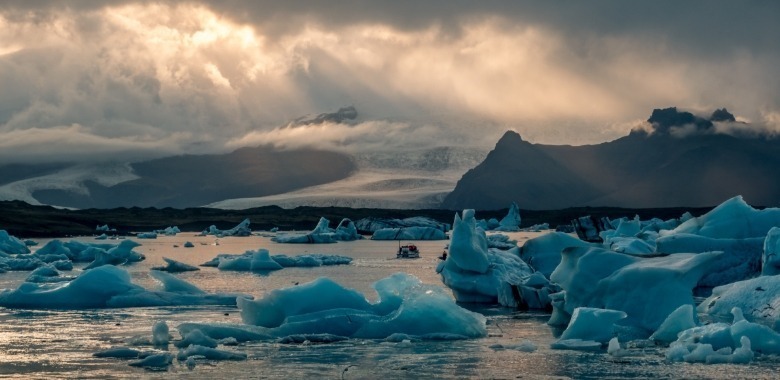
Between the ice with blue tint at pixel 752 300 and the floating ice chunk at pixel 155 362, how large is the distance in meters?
12.4

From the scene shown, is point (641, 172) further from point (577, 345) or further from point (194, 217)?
point (577, 345)

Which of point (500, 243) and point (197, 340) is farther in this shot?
point (500, 243)

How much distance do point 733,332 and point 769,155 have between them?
505 feet

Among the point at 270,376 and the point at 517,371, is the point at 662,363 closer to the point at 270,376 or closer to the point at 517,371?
the point at 517,371

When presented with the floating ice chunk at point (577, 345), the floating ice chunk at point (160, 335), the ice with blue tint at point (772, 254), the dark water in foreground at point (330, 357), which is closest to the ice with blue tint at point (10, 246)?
the dark water in foreground at point (330, 357)

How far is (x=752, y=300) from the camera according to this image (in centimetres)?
2362

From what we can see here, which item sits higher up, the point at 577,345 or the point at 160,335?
the point at 160,335

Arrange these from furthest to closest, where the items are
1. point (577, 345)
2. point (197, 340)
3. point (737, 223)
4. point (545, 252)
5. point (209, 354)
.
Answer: point (545, 252), point (737, 223), point (577, 345), point (197, 340), point (209, 354)

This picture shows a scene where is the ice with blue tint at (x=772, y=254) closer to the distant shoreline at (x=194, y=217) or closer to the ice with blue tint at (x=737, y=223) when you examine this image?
the ice with blue tint at (x=737, y=223)

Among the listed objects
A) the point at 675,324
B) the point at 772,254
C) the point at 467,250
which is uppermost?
the point at 467,250

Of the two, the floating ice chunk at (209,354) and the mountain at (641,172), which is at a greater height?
the mountain at (641,172)

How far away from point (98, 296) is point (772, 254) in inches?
671

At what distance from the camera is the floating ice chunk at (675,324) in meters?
19.5

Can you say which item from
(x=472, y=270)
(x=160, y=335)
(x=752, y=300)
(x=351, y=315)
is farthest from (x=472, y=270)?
(x=160, y=335)
